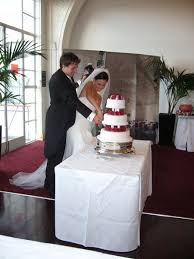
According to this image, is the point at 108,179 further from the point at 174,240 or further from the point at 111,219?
the point at 174,240

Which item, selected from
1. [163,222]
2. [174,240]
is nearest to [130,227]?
[174,240]

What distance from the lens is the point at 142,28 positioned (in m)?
6.51

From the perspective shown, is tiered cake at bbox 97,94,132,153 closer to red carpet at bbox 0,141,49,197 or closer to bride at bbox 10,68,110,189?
bride at bbox 10,68,110,189

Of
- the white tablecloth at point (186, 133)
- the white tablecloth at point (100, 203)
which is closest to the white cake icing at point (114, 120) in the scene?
the white tablecloth at point (100, 203)

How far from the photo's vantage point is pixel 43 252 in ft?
3.43

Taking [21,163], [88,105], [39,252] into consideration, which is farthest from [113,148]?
[21,163]

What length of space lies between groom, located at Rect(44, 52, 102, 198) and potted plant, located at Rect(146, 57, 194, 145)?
3369mm

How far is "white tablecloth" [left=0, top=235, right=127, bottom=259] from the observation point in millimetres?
1030

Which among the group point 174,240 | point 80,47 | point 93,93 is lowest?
point 174,240

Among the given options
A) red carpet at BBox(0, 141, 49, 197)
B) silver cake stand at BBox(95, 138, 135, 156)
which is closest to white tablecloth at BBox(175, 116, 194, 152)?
red carpet at BBox(0, 141, 49, 197)

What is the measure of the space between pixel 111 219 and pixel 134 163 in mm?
434

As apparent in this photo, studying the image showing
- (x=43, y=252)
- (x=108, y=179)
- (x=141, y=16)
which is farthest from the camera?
(x=141, y=16)

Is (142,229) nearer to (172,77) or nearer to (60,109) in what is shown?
(60,109)

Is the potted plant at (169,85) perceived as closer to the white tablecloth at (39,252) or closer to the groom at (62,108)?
the groom at (62,108)
